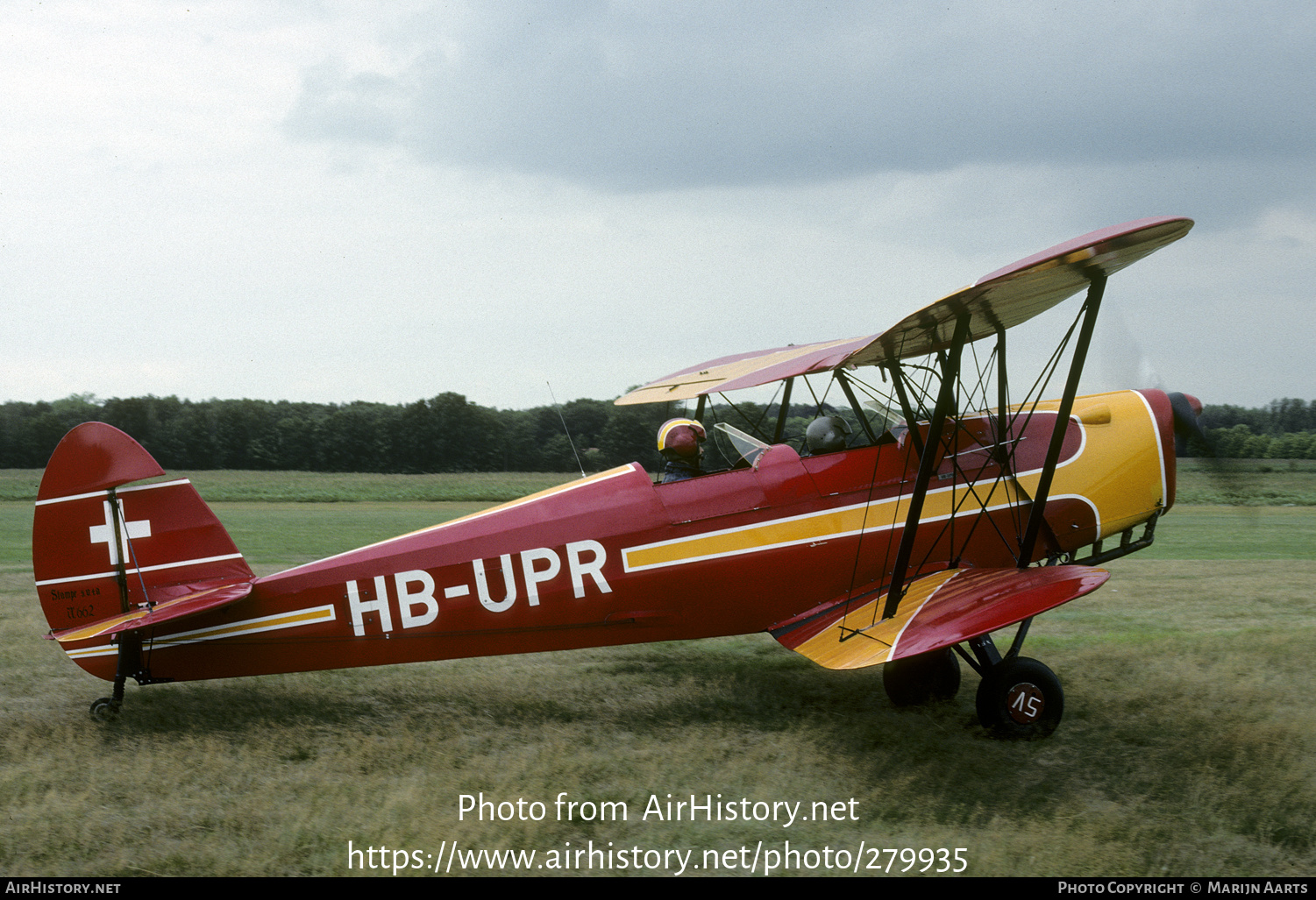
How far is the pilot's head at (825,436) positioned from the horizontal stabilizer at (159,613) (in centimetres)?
353

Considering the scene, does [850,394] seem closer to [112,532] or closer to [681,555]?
[681,555]

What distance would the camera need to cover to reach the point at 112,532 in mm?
5359

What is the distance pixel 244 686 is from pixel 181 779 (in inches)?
70.7

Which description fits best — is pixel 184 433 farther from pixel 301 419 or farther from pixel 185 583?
pixel 185 583

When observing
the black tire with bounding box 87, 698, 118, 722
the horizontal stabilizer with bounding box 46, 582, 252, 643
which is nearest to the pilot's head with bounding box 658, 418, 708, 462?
the horizontal stabilizer with bounding box 46, 582, 252, 643

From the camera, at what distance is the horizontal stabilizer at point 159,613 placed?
491 centimetres

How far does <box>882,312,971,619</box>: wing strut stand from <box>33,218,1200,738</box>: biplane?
19 millimetres

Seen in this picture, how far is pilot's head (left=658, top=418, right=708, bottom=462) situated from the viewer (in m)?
6.00

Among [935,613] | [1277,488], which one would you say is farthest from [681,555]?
[1277,488]

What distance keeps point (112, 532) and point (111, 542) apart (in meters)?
0.06

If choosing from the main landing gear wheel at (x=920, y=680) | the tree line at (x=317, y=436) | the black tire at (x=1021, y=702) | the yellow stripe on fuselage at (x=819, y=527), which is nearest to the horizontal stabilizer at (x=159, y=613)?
the yellow stripe on fuselage at (x=819, y=527)

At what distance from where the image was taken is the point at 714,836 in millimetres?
3953

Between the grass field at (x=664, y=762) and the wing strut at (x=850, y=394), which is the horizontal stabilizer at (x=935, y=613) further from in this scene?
the wing strut at (x=850, y=394)
